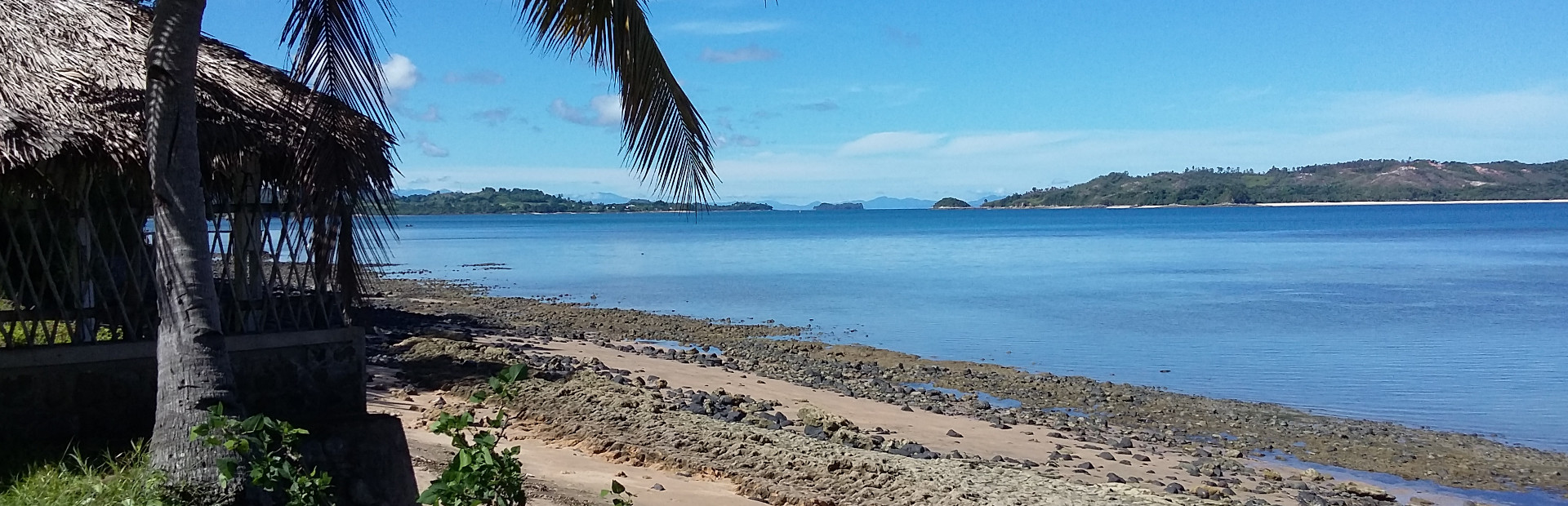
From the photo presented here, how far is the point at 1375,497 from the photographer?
9.54m

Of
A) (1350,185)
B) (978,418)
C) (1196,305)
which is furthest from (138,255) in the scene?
(1350,185)

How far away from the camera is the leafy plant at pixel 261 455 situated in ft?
16.7

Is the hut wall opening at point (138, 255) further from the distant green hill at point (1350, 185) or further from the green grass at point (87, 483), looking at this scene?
the distant green hill at point (1350, 185)

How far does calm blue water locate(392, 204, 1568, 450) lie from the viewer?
1583cm

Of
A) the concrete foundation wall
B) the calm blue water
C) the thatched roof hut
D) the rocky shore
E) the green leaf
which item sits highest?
the thatched roof hut

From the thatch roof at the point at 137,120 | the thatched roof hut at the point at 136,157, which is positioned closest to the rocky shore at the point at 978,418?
the thatched roof hut at the point at 136,157

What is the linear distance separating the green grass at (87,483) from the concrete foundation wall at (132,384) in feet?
2.14

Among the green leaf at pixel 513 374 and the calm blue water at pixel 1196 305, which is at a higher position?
the green leaf at pixel 513 374

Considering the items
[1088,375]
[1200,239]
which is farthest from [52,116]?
[1200,239]

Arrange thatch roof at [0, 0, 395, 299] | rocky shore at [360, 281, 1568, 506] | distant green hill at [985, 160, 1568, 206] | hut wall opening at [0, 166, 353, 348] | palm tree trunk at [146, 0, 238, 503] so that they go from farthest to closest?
distant green hill at [985, 160, 1568, 206]
rocky shore at [360, 281, 1568, 506]
hut wall opening at [0, 166, 353, 348]
thatch roof at [0, 0, 395, 299]
palm tree trunk at [146, 0, 238, 503]

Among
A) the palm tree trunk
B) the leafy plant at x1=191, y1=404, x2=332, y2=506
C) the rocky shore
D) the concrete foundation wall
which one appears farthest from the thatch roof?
the rocky shore

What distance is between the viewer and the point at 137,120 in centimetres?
696

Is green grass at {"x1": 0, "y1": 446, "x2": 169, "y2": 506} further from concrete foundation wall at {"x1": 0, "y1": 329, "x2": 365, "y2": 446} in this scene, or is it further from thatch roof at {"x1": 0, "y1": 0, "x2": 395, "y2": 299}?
thatch roof at {"x1": 0, "y1": 0, "x2": 395, "y2": 299}

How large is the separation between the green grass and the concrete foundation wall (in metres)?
0.65
